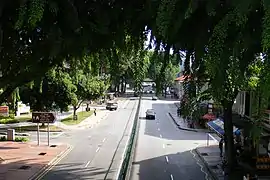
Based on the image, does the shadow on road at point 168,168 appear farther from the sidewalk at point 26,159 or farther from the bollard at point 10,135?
the bollard at point 10,135

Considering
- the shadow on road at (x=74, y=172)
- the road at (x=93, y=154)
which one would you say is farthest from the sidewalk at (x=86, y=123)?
the shadow on road at (x=74, y=172)

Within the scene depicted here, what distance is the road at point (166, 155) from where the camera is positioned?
24672 millimetres

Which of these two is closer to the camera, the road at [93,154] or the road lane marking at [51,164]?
the road lane marking at [51,164]

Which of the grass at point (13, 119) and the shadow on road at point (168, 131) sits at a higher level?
the grass at point (13, 119)

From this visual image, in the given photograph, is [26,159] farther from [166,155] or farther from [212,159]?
[212,159]

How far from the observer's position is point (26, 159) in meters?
27.7

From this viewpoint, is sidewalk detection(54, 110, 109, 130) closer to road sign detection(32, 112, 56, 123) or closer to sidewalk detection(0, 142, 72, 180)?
sidewalk detection(0, 142, 72, 180)

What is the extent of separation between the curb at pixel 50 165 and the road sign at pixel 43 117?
2.65 metres

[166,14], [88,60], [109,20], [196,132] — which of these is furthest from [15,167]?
[196,132]

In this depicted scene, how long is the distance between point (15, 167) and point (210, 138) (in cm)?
2144

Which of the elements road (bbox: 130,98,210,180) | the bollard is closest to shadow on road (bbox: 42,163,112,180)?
road (bbox: 130,98,210,180)

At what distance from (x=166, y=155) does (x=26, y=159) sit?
1029 cm

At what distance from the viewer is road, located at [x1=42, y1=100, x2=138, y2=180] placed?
23.8 metres

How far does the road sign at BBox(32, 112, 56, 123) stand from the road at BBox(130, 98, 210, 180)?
707 cm
